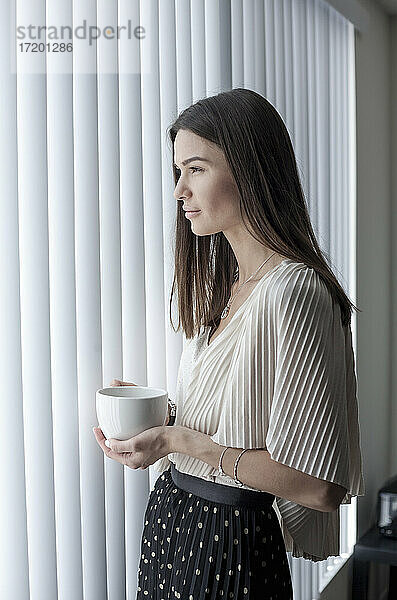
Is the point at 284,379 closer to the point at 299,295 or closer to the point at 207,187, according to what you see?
the point at 299,295

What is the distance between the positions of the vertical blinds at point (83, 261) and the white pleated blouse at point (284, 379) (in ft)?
0.92

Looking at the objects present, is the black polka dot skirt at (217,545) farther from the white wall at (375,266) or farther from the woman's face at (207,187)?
the white wall at (375,266)

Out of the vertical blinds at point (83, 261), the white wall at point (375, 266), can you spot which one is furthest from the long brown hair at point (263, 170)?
the white wall at point (375, 266)

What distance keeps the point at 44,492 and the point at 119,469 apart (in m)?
0.23

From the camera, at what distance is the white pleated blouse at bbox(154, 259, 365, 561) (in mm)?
1257

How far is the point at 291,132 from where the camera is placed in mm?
2406

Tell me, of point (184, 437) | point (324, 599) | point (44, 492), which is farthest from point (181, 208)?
point (324, 599)

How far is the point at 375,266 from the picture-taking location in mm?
3244

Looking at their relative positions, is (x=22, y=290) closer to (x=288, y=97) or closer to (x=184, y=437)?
(x=184, y=437)

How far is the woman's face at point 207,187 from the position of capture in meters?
1.36

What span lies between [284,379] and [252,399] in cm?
7

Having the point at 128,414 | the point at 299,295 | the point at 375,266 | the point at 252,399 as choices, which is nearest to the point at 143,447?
the point at 128,414

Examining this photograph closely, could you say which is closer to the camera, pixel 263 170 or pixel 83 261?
pixel 263 170

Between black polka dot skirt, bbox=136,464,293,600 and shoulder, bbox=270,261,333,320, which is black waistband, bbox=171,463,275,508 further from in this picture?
shoulder, bbox=270,261,333,320
